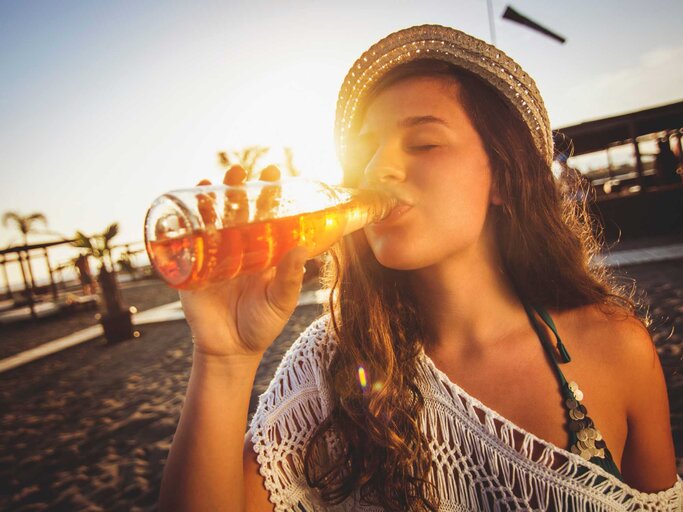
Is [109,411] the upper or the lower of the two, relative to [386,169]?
lower

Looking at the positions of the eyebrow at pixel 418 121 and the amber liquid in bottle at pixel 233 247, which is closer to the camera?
the amber liquid in bottle at pixel 233 247

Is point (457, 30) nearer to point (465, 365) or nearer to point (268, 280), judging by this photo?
point (268, 280)

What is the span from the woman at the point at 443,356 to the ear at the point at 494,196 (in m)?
0.01

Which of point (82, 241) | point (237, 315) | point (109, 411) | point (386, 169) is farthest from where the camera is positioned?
point (82, 241)

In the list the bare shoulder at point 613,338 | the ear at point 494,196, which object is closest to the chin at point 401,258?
the ear at point 494,196

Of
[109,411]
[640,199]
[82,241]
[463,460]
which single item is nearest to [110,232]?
[82,241]

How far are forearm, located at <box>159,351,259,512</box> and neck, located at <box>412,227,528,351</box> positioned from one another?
89 cm

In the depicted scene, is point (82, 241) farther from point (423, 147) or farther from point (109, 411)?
point (423, 147)

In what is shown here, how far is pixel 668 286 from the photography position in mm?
5582

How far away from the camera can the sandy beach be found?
303 cm

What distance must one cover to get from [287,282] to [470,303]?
3.11 ft

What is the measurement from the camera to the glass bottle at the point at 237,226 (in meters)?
0.90

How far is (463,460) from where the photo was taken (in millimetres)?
1312

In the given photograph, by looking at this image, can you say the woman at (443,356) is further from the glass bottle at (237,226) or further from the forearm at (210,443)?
the glass bottle at (237,226)
